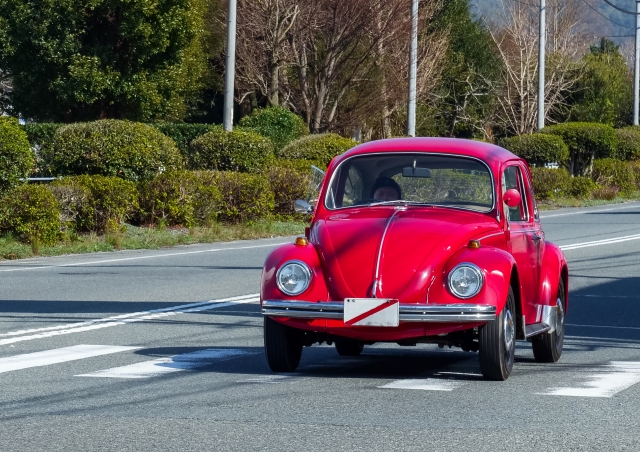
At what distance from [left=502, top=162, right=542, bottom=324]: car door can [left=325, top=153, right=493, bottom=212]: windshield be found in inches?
9.4

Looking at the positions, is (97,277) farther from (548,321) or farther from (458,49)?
(458,49)

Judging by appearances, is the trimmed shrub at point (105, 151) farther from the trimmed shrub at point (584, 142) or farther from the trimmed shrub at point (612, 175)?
the trimmed shrub at point (612, 175)

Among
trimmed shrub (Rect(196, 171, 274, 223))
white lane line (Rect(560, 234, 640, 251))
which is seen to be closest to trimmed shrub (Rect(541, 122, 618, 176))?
white lane line (Rect(560, 234, 640, 251))

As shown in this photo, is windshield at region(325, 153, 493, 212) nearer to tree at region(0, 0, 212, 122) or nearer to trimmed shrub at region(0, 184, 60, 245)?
trimmed shrub at region(0, 184, 60, 245)

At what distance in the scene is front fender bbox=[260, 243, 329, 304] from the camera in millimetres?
8336

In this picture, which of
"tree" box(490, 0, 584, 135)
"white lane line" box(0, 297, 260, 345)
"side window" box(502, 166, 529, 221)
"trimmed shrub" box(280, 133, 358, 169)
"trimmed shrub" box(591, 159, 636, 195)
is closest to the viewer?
"side window" box(502, 166, 529, 221)

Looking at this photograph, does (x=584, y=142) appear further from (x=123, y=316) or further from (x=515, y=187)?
(x=515, y=187)

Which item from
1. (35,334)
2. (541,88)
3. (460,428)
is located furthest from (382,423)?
(541,88)

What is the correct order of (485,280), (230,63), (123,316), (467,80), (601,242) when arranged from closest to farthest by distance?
(485,280)
(123,316)
(601,242)
(230,63)
(467,80)

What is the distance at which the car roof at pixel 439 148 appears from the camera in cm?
949

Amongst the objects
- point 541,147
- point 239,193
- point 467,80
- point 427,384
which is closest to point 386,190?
point 427,384

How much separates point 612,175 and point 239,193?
25.4 metres

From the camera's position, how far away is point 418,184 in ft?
31.1

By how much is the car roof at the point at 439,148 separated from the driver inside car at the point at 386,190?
24 centimetres
